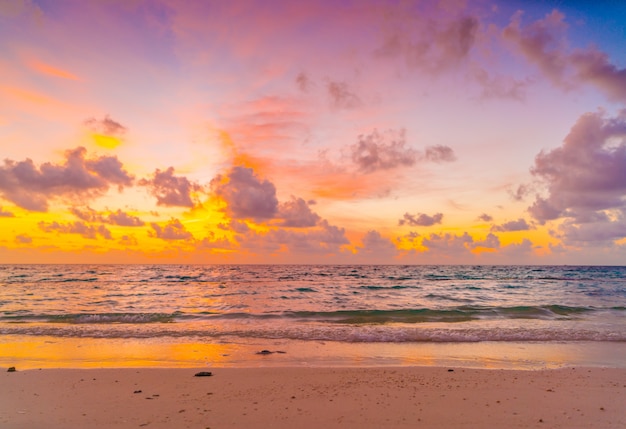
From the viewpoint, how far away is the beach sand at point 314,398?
23.1ft

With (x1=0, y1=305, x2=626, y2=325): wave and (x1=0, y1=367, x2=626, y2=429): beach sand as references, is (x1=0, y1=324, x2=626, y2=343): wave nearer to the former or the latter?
(x1=0, y1=305, x2=626, y2=325): wave

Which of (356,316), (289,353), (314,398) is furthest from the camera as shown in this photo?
Result: (356,316)

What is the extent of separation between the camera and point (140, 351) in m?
13.5

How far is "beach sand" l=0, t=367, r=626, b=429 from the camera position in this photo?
7.04m

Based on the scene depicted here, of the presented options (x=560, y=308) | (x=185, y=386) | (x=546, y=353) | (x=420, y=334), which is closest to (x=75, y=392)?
(x=185, y=386)

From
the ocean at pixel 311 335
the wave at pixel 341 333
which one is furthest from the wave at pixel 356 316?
the wave at pixel 341 333

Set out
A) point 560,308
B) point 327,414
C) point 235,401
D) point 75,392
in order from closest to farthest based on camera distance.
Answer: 1. point 327,414
2. point 235,401
3. point 75,392
4. point 560,308

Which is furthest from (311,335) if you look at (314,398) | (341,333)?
(314,398)

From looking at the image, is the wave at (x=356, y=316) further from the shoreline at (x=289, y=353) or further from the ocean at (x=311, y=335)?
the shoreline at (x=289, y=353)

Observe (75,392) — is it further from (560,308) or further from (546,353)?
(560,308)

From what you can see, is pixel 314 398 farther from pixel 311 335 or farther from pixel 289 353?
pixel 311 335

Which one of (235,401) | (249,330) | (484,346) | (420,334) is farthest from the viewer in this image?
(249,330)

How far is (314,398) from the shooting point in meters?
8.24

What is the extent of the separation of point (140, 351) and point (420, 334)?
1129 centimetres
